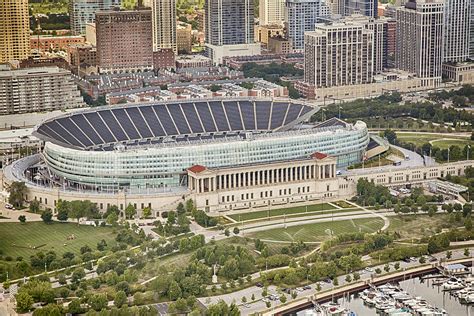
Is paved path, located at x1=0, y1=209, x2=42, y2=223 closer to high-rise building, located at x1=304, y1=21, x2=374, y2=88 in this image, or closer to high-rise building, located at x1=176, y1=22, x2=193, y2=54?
high-rise building, located at x1=304, y1=21, x2=374, y2=88

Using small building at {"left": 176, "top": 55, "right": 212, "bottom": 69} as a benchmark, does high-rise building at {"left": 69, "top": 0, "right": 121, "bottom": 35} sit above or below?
above

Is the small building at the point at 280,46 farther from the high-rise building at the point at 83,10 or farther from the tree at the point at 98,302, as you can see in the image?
the tree at the point at 98,302

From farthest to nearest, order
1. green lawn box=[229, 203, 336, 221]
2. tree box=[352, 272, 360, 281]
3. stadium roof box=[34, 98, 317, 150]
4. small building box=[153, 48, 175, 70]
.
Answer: small building box=[153, 48, 175, 70]
stadium roof box=[34, 98, 317, 150]
green lawn box=[229, 203, 336, 221]
tree box=[352, 272, 360, 281]

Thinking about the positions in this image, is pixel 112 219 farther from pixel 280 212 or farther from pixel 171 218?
pixel 280 212

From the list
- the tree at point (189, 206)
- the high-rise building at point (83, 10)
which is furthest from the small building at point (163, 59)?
the tree at point (189, 206)

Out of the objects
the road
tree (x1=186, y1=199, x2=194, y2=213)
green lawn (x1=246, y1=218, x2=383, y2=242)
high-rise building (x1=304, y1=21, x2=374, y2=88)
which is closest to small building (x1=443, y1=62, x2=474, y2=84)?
high-rise building (x1=304, y1=21, x2=374, y2=88)

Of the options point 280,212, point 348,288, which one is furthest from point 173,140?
point 348,288
